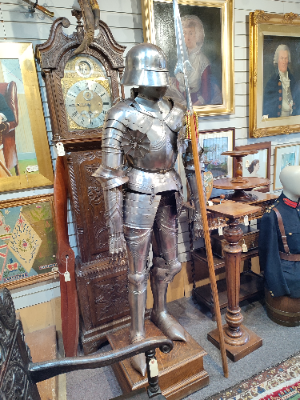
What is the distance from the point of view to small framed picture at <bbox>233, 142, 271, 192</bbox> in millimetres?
3346

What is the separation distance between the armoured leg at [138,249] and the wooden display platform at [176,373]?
0.28ft

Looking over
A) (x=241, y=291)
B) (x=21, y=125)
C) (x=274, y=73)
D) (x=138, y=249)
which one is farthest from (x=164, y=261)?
(x=274, y=73)

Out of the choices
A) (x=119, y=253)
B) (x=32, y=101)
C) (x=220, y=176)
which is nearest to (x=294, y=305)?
A: (x=220, y=176)

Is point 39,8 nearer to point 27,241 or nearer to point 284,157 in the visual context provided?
point 27,241

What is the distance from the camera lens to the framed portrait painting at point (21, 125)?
2217mm

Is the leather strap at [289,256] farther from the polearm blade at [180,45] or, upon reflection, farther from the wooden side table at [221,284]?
the polearm blade at [180,45]

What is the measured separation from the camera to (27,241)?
2527 millimetres

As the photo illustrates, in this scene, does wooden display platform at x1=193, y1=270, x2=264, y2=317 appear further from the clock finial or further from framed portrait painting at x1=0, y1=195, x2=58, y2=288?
the clock finial

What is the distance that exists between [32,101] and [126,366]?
2.08 metres

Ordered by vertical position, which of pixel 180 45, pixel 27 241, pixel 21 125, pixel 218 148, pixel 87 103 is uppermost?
pixel 180 45

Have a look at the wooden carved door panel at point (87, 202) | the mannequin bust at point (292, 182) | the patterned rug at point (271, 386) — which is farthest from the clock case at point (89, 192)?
the mannequin bust at point (292, 182)

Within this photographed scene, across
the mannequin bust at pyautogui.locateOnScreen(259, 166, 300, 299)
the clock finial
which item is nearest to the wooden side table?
the mannequin bust at pyautogui.locateOnScreen(259, 166, 300, 299)

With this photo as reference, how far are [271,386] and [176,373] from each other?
27.1 inches

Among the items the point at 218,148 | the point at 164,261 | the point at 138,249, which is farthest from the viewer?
the point at 218,148
